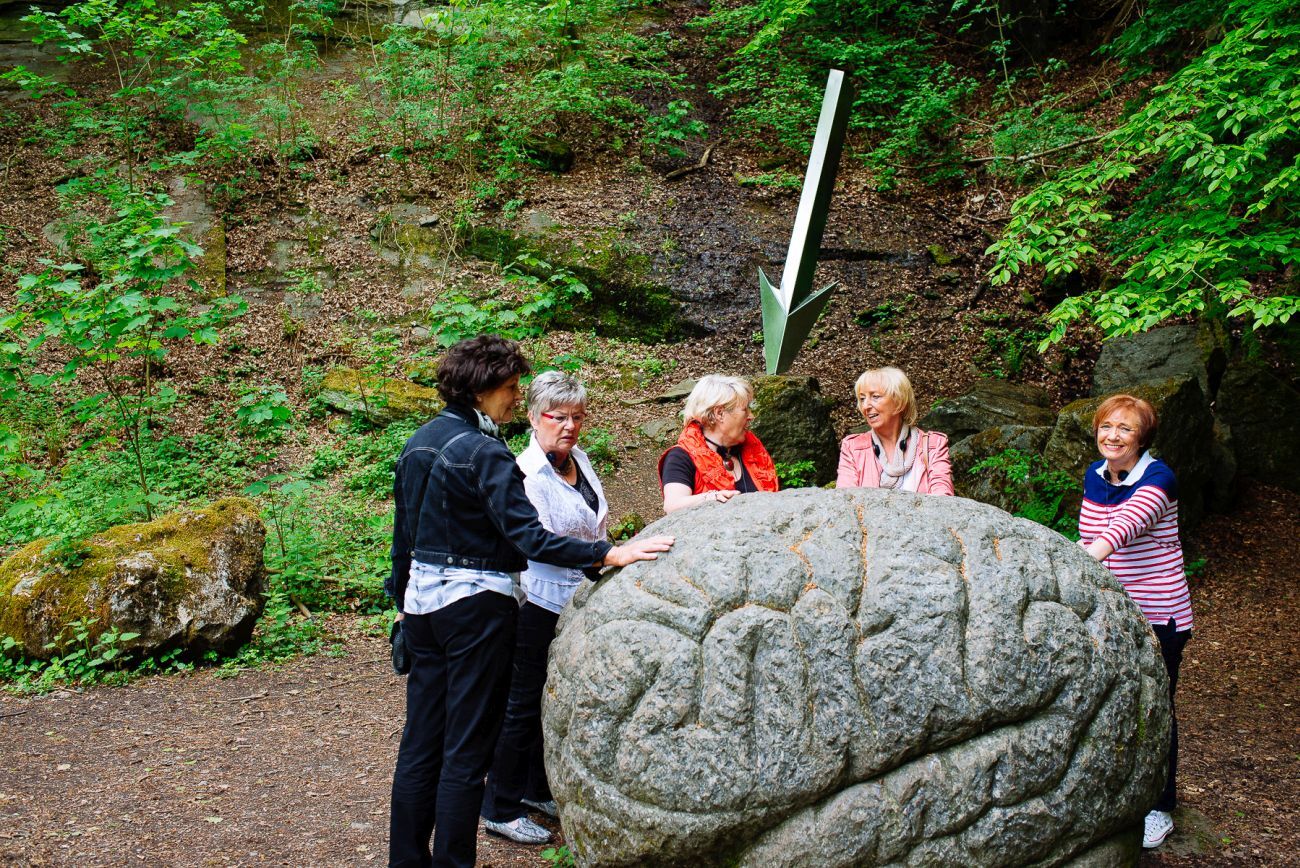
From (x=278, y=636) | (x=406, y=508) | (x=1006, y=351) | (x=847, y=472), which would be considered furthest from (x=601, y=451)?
(x=406, y=508)

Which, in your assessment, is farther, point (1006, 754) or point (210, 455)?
point (210, 455)

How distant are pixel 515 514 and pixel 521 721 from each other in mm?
1107

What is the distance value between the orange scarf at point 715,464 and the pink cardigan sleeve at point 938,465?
66 cm

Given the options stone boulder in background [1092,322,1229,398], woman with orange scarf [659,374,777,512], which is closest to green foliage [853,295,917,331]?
stone boulder in background [1092,322,1229,398]

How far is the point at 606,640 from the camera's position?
105 inches

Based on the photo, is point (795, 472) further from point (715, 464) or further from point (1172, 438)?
point (715, 464)

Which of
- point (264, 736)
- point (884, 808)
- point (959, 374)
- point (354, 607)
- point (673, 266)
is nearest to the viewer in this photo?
point (884, 808)

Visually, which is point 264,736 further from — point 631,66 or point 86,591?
point 631,66

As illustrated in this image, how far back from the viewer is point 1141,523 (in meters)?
3.22

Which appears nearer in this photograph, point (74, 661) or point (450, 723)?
point (450, 723)

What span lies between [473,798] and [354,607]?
3805mm

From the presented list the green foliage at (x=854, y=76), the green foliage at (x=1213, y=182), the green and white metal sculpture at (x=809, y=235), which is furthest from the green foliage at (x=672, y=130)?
the green foliage at (x=1213, y=182)

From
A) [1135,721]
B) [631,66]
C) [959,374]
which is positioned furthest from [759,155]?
[1135,721]

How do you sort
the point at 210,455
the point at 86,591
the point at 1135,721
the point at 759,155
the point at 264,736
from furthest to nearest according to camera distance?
1. the point at 759,155
2. the point at 210,455
3. the point at 86,591
4. the point at 264,736
5. the point at 1135,721
